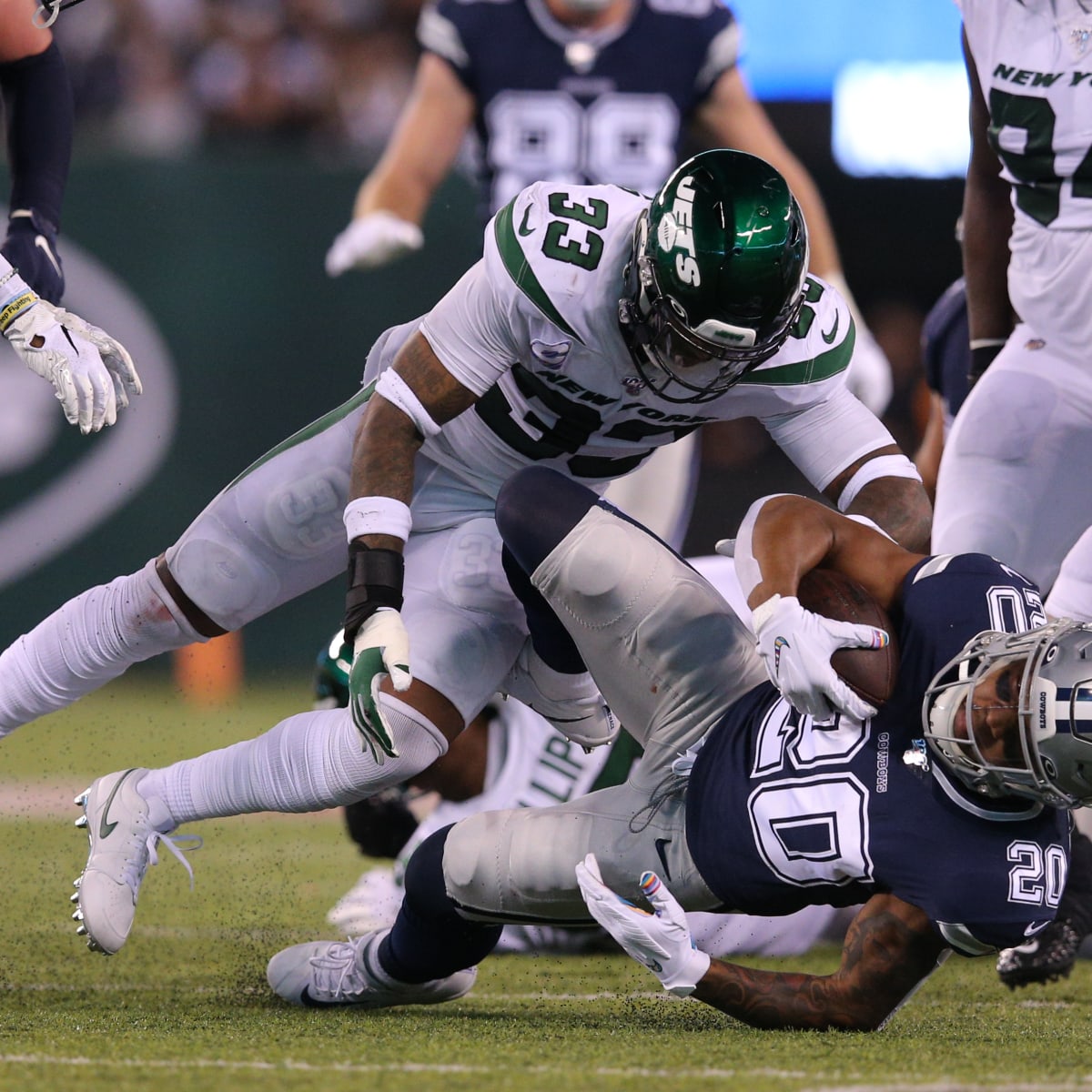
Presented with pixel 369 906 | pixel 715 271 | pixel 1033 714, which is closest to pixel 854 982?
pixel 1033 714

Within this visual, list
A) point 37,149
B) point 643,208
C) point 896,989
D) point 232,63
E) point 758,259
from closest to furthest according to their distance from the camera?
point 896,989 → point 758,259 → point 643,208 → point 37,149 → point 232,63

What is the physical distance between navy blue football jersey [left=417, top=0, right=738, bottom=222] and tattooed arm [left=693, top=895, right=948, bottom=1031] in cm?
357

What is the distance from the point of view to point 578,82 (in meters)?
5.86

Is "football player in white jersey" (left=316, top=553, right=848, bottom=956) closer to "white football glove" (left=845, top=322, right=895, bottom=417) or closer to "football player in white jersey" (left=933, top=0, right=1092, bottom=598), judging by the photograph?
"football player in white jersey" (left=933, top=0, right=1092, bottom=598)

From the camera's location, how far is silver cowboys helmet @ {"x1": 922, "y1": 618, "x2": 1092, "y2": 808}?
2.34 m

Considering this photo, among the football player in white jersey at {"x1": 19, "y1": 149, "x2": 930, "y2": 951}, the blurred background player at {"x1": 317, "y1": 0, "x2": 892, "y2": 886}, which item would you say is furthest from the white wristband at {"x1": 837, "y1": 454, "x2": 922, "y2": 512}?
the blurred background player at {"x1": 317, "y1": 0, "x2": 892, "y2": 886}

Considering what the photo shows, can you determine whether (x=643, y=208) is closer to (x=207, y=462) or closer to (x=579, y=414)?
(x=579, y=414)

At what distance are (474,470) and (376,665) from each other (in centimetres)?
61

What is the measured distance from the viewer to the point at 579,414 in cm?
312

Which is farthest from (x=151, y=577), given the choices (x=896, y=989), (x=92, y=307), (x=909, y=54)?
(x=909, y=54)

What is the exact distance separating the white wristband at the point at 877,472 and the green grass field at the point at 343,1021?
0.92 metres

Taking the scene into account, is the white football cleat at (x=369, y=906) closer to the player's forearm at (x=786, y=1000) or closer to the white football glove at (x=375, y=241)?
the player's forearm at (x=786, y=1000)

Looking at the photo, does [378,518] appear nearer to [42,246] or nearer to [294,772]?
[294,772]

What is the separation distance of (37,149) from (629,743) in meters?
1.76
